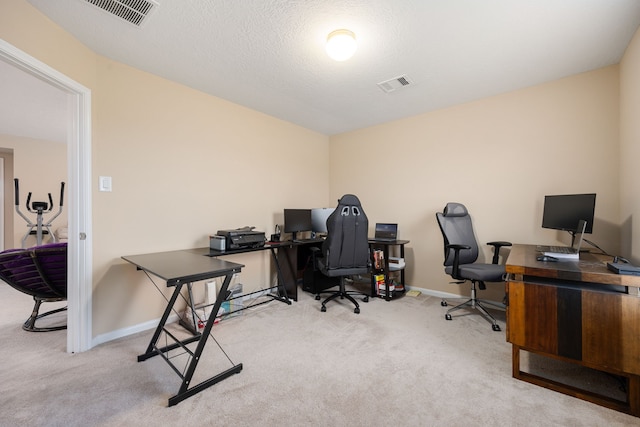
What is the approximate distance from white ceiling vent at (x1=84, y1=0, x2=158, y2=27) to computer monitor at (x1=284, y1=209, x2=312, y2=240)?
235 centimetres

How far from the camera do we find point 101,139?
224 cm

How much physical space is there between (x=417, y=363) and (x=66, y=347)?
2828mm

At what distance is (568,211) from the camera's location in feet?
7.75

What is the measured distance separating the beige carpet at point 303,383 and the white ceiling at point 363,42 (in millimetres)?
2495

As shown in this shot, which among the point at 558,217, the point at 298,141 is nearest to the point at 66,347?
the point at 298,141

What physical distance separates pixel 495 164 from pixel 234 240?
3111 millimetres

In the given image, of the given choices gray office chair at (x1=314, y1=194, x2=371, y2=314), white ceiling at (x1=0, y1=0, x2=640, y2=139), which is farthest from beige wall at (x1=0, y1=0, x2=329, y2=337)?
gray office chair at (x1=314, y1=194, x2=371, y2=314)

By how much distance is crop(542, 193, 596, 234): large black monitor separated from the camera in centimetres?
219

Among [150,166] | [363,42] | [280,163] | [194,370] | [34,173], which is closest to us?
[194,370]

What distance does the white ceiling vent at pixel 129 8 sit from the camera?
1.67m

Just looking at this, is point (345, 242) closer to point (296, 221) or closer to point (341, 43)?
point (296, 221)

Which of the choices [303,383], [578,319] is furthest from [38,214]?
[578,319]

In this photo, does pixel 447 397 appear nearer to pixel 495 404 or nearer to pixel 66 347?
pixel 495 404

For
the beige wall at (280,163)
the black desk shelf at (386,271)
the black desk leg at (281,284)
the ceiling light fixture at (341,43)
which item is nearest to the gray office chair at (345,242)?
the black desk shelf at (386,271)
